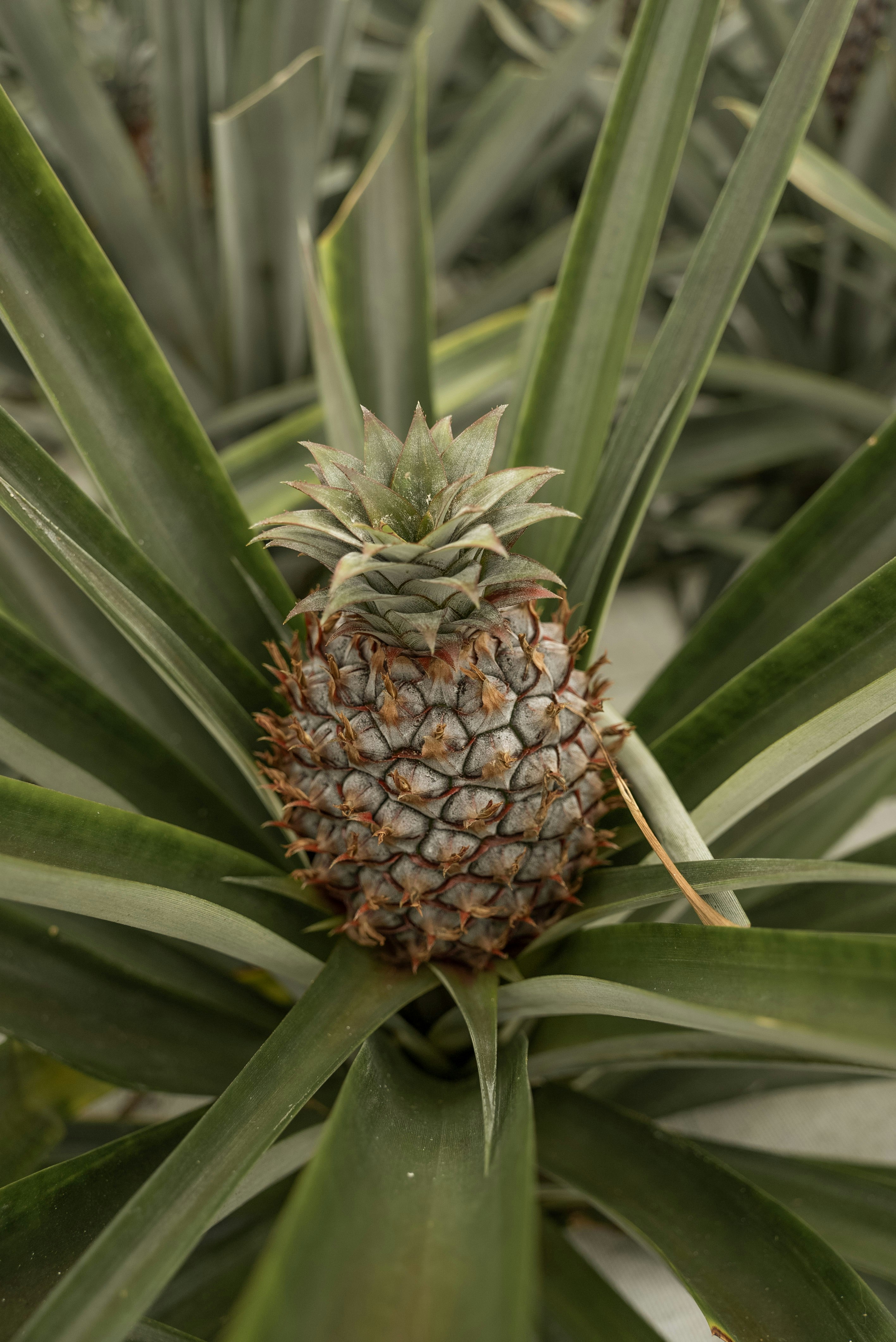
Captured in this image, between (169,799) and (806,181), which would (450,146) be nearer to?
(806,181)

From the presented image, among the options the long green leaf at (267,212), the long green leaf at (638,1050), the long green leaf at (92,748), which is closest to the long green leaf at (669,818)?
the long green leaf at (638,1050)

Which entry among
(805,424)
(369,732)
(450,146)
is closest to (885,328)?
(805,424)

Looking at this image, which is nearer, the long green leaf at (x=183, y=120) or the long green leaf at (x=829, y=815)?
the long green leaf at (x=829, y=815)

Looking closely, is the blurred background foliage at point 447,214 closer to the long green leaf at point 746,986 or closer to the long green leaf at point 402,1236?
the long green leaf at point 746,986

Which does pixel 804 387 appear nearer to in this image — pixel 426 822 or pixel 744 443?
pixel 744 443

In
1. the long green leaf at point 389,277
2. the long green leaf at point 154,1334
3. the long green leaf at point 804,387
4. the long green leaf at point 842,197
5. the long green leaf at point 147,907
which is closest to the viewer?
the long green leaf at point 147,907

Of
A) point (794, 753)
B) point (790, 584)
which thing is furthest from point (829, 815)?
point (794, 753)
